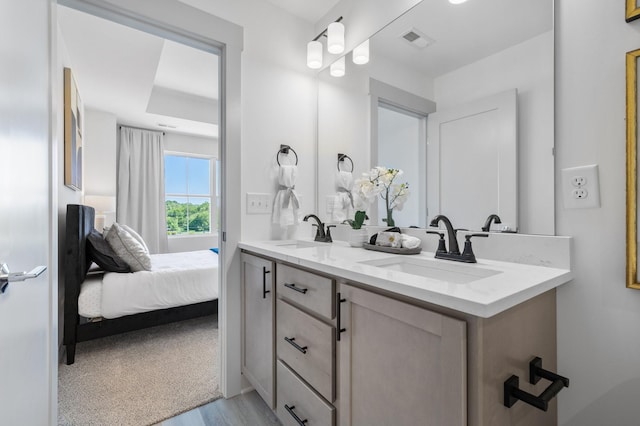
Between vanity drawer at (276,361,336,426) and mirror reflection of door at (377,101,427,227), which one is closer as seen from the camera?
vanity drawer at (276,361,336,426)

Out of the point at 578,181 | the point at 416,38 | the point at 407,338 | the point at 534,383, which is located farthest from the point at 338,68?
the point at 534,383

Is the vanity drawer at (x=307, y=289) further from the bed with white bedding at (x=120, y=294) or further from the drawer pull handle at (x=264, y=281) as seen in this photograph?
the bed with white bedding at (x=120, y=294)

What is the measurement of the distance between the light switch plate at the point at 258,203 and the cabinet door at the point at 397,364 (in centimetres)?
102

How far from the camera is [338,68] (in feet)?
6.61

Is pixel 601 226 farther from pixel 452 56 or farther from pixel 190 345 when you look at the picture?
pixel 190 345

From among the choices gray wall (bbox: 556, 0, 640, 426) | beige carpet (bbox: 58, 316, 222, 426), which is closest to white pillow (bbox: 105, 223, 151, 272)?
beige carpet (bbox: 58, 316, 222, 426)

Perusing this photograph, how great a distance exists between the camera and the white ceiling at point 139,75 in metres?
2.38

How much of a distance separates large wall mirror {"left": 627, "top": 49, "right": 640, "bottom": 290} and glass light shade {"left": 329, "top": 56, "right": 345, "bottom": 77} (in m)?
1.46

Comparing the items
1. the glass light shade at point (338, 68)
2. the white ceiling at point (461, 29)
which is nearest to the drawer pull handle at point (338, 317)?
the white ceiling at point (461, 29)

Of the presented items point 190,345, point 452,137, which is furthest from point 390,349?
point 190,345

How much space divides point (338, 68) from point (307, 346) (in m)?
1.76

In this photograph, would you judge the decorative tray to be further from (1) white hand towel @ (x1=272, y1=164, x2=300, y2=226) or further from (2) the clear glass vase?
(1) white hand towel @ (x1=272, y1=164, x2=300, y2=226)

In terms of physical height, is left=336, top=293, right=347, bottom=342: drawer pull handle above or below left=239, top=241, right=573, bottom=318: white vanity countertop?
below

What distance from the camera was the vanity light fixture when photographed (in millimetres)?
1847
